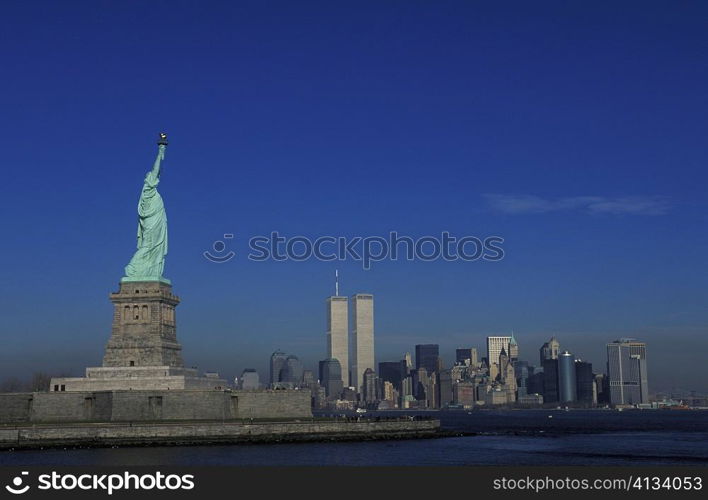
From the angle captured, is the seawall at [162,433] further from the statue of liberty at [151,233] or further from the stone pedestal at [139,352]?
the statue of liberty at [151,233]

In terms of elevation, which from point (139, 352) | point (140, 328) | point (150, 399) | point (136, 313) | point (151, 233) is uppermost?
point (151, 233)

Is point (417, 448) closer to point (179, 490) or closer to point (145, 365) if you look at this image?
point (145, 365)

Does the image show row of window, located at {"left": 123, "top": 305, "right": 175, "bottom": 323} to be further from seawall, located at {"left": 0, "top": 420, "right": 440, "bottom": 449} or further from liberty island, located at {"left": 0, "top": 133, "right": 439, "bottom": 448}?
seawall, located at {"left": 0, "top": 420, "right": 440, "bottom": 449}

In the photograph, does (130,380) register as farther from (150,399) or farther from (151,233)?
(151,233)

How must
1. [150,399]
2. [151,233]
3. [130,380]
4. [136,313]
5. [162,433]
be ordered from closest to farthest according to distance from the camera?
[162,433] → [150,399] → [130,380] → [136,313] → [151,233]

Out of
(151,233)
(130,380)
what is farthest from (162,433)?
(151,233)

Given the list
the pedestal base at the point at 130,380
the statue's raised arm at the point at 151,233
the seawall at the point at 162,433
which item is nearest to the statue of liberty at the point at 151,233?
the statue's raised arm at the point at 151,233
